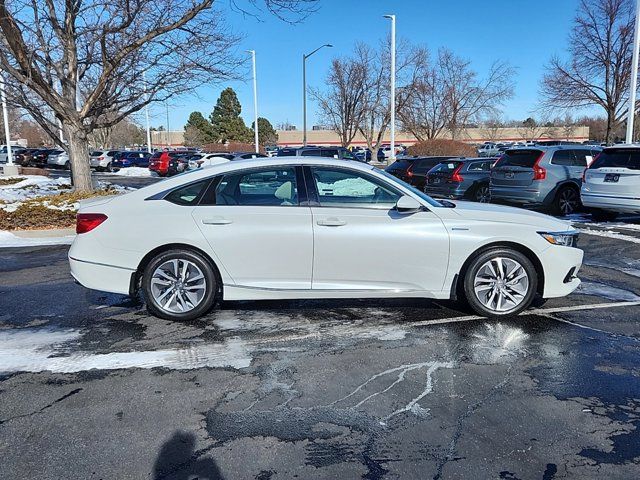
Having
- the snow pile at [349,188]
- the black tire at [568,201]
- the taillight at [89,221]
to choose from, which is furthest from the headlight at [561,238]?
the black tire at [568,201]

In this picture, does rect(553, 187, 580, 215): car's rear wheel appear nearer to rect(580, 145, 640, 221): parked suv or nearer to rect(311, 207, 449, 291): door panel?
rect(580, 145, 640, 221): parked suv

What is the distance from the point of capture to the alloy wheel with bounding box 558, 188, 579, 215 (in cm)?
1256

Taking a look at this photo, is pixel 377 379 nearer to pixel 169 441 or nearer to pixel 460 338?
pixel 460 338

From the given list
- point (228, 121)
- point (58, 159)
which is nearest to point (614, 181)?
point (58, 159)

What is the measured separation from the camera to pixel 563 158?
12.6m

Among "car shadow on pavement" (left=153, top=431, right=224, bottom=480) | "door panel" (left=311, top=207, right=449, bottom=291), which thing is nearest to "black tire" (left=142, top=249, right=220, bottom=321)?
"door panel" (left=311, top=207, right=449, bottom=291)

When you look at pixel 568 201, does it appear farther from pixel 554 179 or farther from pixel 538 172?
pixel 538 172

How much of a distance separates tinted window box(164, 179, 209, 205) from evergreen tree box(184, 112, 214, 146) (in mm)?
78551

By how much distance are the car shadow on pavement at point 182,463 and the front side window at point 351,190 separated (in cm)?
262

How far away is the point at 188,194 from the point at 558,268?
11.9 feet

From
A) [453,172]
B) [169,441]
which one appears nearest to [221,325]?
[169,441]

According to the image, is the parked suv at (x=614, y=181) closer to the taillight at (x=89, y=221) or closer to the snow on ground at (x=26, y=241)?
the taillight at (x=89, y=221)

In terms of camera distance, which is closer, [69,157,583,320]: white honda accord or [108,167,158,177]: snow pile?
[69,157,583,320]: white honda accord

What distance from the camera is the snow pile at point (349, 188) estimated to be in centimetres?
508
